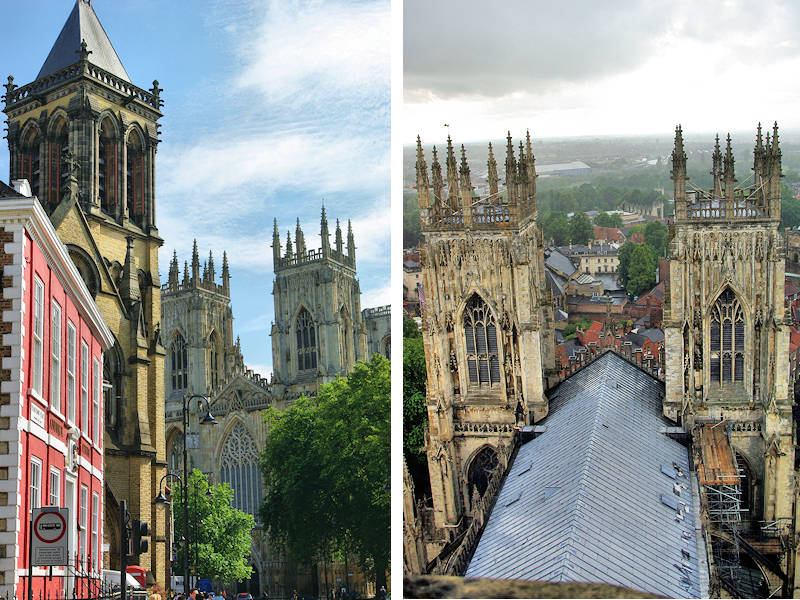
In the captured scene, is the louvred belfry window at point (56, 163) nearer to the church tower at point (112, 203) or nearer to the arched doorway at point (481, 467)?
the church tower at point (112, 203)

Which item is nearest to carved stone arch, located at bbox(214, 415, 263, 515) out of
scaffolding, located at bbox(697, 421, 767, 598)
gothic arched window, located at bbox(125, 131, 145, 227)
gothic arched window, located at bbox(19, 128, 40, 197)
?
gothic arched window, located at bbox(125, 131, 145, 227)

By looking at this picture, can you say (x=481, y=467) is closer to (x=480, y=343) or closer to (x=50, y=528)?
(x=480, y=343)

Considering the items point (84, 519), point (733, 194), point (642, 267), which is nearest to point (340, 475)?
point (642, 267)

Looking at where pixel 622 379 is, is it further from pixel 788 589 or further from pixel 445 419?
pixel 788 589

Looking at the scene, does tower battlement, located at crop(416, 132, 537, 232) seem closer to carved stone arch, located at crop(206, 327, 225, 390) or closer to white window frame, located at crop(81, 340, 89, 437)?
white window frame, located at crop(81, 340, 89, 437)

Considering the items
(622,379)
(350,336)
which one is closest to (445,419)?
(622,379)

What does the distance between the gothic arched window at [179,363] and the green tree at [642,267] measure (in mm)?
20512

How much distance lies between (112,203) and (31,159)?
2204 mm

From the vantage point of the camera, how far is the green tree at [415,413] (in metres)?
18.6

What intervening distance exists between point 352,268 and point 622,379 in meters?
20.1

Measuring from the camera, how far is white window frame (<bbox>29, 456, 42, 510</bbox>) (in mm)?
8797

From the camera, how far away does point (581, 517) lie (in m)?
11.0

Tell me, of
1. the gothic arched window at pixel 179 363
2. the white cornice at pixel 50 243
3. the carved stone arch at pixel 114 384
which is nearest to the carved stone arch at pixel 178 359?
the gothic arched window at pixel 179 363

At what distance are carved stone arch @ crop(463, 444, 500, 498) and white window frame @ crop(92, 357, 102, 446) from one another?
5956 millimetres
